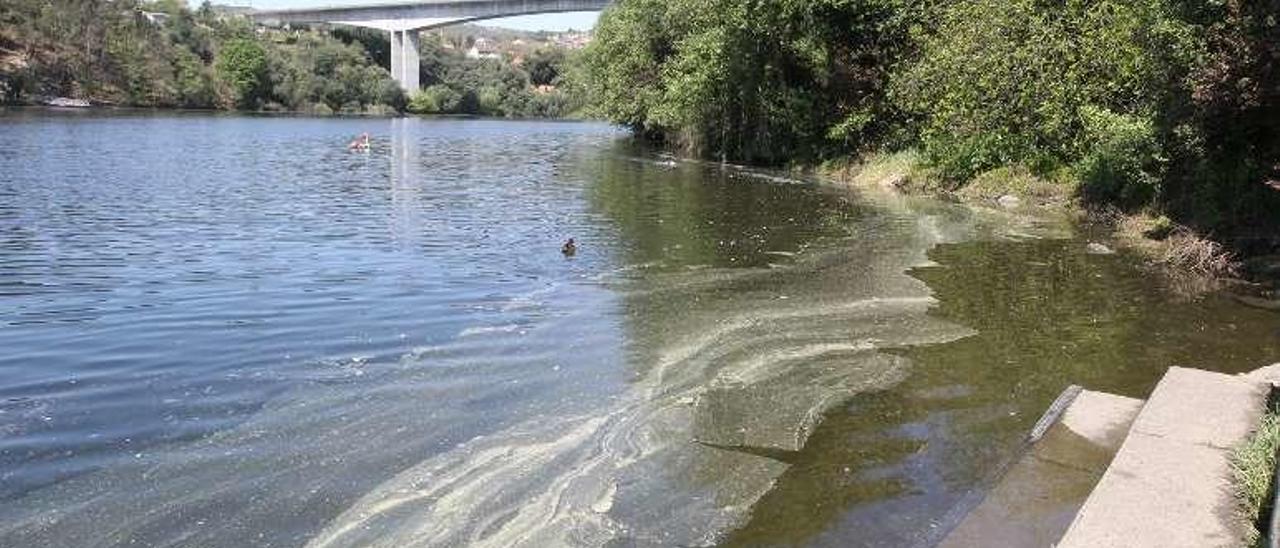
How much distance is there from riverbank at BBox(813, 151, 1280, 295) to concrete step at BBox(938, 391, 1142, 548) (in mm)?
8081

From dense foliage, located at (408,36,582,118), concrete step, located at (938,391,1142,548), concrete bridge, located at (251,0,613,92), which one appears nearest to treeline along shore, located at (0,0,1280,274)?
concrete step, located at (938,391,1142,548)

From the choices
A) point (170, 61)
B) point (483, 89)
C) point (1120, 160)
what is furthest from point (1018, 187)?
point (483, 89)

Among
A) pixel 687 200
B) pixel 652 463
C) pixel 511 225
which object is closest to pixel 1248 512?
pixel 652 463

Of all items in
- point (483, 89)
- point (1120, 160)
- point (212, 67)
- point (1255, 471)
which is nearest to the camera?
point (1255, 471)

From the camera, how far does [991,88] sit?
29.3m

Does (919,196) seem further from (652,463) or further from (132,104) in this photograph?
(132,104)

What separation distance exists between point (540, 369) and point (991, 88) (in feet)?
75.7

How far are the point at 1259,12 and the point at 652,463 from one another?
45.1 feet

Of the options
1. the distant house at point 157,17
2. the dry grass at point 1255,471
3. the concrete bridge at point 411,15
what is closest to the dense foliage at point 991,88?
the dry grass at point 1255,471

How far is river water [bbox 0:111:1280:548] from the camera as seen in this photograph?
6855mm

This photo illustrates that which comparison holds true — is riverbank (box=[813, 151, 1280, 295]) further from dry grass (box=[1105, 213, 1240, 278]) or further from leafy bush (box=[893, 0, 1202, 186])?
leafy bush (box=[893, 0, 1202, 186])

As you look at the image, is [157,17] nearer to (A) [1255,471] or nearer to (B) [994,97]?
(B) [994,97]

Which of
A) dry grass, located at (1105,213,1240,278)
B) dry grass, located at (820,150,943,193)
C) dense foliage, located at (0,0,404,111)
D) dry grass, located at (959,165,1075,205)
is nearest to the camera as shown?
dry grass, located at (1105,213,1240,278)

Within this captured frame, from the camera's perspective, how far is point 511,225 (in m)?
22.4
